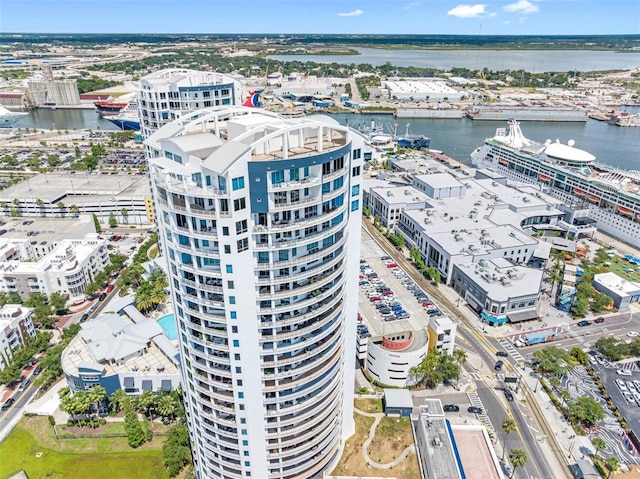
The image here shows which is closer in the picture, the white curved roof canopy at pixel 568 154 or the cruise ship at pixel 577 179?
the cruise ship at pixel 577 179

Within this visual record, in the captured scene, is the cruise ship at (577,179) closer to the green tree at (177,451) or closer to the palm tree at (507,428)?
the palm tree at (507,428)

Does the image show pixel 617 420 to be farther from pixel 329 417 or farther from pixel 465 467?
→ pixel 329 417

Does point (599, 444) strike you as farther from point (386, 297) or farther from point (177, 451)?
point (177, 451)

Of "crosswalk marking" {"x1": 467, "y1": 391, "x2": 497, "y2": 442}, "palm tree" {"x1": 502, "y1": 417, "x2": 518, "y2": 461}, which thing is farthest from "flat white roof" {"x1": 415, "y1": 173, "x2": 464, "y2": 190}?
"palm tree" {"x1": 502, "y1": 417, "x2": 518, "y2": 461}

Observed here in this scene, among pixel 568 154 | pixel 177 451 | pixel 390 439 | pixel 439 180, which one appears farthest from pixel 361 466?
pixel 568 154

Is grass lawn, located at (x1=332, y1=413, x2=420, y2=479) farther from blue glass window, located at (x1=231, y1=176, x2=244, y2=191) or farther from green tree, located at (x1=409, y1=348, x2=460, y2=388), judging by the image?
blue glass window, located at (x1=231, y1=176, x2=244, y2=191)

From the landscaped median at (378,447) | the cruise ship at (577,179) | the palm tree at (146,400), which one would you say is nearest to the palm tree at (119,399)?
the palm tree at (146,400)

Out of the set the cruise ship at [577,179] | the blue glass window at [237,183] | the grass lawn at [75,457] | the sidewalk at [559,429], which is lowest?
the sidewalk at [559,429]
